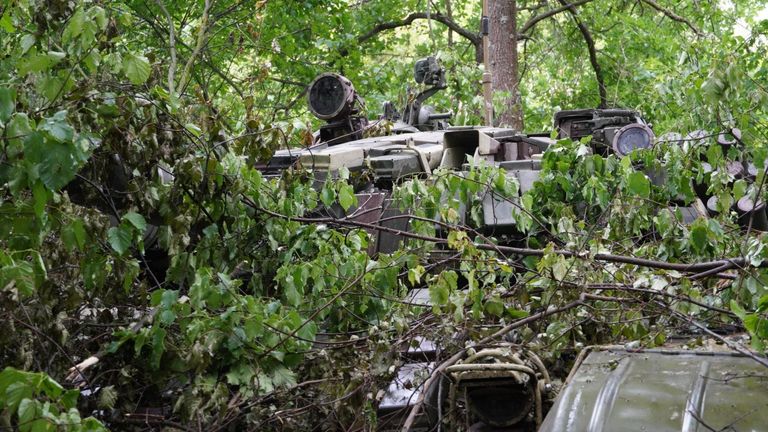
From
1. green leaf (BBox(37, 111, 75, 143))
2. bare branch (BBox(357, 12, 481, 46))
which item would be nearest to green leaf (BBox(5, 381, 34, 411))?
green leaf (BBox(37, 111, 75, 143))

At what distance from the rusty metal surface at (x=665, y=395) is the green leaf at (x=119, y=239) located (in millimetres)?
1998

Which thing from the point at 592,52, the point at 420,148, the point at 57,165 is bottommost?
the point at 420,148

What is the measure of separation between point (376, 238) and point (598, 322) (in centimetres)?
237

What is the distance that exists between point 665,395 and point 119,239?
96.6 inches

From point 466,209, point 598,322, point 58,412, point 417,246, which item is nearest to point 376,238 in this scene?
point 466,209

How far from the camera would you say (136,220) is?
4.96 meters

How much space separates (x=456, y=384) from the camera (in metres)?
4.62

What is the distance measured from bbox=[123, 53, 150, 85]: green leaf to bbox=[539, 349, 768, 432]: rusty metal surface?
2225 mm

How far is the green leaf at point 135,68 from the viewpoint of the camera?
4.92 meters

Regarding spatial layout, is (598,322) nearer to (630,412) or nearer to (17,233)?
(630,412)

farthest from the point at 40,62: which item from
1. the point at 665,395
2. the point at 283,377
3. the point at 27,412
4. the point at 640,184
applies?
the point at 640,184

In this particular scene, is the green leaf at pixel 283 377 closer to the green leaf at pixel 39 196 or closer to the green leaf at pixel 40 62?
the green leaf at pixel 39 196

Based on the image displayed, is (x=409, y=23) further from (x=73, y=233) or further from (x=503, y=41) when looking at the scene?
(x=73, y=233)

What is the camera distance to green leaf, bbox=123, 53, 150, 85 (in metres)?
4.92
